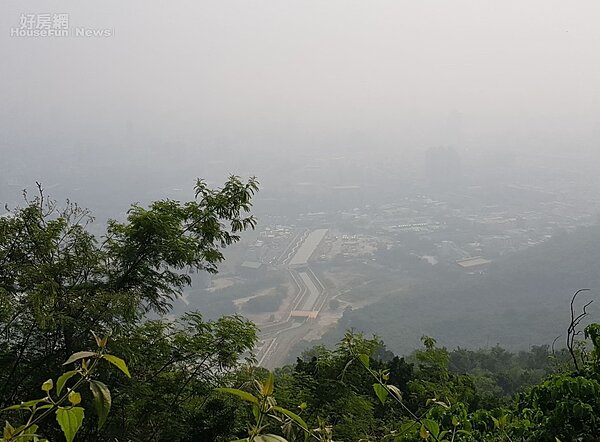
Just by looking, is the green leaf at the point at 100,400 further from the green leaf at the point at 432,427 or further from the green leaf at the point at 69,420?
the green leaf at the point at 432,427

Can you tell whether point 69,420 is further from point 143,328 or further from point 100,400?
point 143,328

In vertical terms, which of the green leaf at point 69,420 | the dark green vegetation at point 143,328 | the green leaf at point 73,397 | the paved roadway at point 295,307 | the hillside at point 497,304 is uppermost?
the green leaf at point 73,397

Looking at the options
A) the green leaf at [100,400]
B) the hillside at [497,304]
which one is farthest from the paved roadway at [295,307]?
the green leaf at [100,400]

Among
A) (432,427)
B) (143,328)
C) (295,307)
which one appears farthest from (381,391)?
(295,307)

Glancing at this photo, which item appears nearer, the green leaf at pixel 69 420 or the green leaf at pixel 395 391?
the green leaf at pixel 69 420

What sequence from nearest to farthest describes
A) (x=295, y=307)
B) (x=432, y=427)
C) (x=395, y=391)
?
(x=395, y=391) < (x=432, y=427) < (x=295, y=307)

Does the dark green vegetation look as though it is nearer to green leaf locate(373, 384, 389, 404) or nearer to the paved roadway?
green leaf locate(373, 384, 389, 404)

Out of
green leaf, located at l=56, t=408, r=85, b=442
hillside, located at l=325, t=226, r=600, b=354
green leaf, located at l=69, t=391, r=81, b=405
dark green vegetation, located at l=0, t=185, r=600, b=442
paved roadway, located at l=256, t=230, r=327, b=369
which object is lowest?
hillside, located at l=325, t=226, r=600, b=354

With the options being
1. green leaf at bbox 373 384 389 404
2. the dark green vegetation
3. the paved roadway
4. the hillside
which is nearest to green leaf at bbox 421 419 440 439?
green leaf at bbox 373 384 389 404
